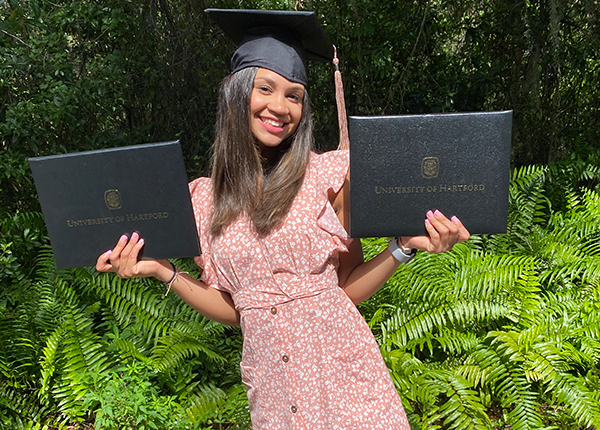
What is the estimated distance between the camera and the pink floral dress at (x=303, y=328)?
149 centimetres

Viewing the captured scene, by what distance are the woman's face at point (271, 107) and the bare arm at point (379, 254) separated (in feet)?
0.85

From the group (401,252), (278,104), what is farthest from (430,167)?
(278,104)

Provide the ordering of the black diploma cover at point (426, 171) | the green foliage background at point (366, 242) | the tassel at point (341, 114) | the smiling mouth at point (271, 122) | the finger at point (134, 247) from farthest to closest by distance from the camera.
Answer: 1. the green foliage background at point (366, 242)
2. the tassel at point (341, 114)
3. the smiling mouth at point (271, 122)
4. the finger at point (134, 247)
5. the black diploma cover at point (426, 171)

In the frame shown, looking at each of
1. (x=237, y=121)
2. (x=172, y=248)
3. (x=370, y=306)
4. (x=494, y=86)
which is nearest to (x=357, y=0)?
(x=494, y=86)

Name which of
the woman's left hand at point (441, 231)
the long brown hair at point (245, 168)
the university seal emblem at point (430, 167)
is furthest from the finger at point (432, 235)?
the long brown hair at point (245, 168)

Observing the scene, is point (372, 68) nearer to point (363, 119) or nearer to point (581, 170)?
point (581, 170)

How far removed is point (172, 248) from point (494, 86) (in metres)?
4.71

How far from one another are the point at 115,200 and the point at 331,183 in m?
0.63

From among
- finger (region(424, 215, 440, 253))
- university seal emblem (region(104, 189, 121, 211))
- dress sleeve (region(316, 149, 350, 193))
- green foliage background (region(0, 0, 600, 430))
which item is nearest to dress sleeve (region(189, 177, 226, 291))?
university seal emblem (region(104, 189, 121, 211))

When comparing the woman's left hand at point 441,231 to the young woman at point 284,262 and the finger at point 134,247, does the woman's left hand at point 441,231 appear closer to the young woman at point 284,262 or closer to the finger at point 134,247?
the young woman at point 284,262

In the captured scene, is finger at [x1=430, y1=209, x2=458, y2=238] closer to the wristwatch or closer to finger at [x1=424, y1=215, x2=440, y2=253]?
finger at [x1=424, y1=215, x2=440, y2=253]

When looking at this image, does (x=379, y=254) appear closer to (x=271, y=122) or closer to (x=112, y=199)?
(x=271, y=122)

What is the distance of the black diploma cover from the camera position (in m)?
1.33

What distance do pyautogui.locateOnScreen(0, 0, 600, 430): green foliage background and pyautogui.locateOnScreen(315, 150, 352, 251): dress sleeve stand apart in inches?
54.4
